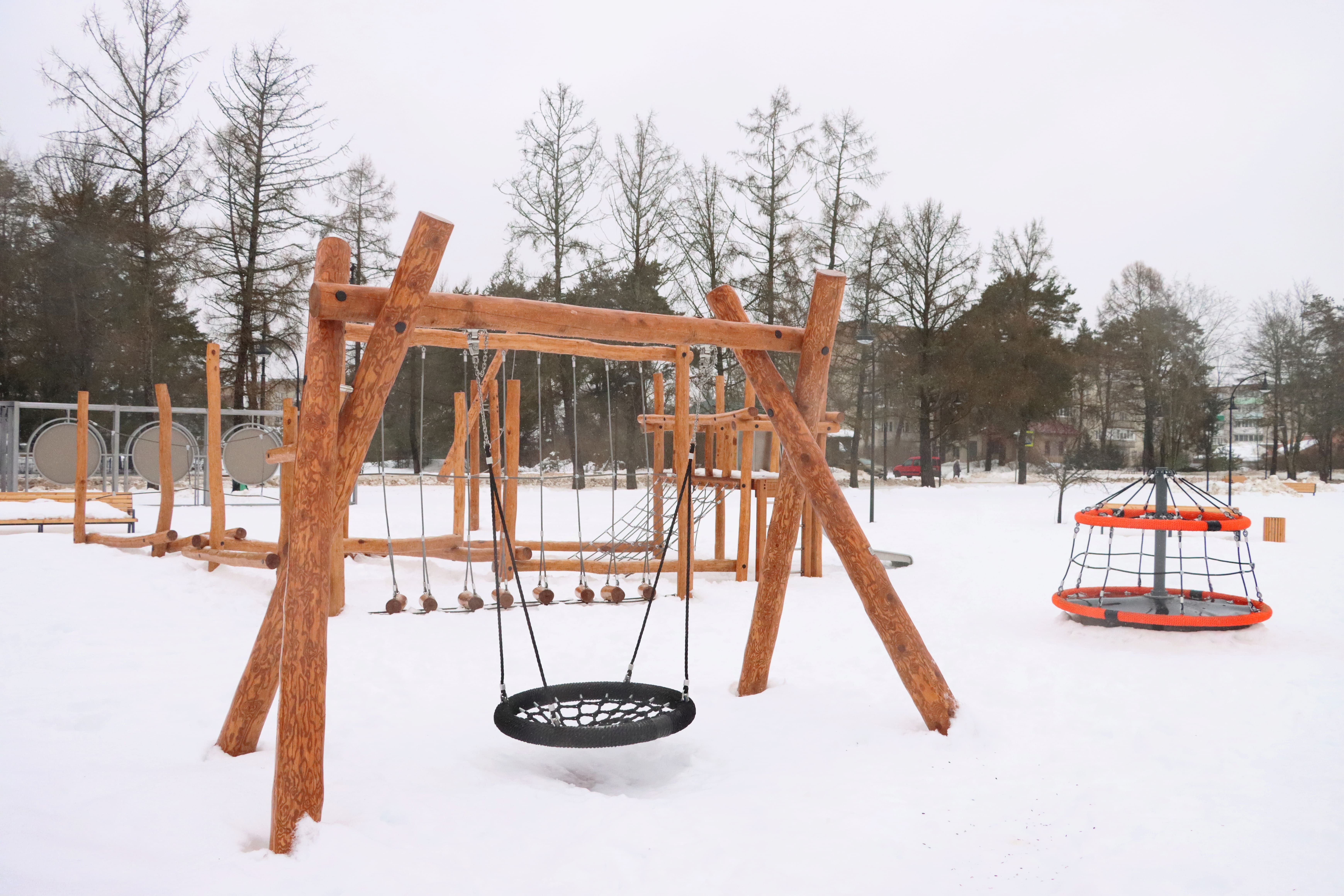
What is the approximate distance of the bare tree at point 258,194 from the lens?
17141mm

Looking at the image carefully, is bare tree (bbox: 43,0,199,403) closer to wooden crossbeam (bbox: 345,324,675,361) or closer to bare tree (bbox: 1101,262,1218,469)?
wooden crossbeam (bbox: 345,324,675,361)

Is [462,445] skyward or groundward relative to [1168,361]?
groundward

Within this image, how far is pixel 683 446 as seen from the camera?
6387 millimetres

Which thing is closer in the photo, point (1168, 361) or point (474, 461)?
point (474, 461)

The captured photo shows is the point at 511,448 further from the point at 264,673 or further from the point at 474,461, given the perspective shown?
the point at 264,673

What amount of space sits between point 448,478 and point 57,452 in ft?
A: 27.0

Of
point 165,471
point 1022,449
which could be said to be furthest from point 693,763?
point 1022,449

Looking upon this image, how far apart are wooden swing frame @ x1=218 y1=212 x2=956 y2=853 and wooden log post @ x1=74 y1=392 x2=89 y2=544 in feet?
18.0

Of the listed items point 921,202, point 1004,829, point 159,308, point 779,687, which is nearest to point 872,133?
point 921,202

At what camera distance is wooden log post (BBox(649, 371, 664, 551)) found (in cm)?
754

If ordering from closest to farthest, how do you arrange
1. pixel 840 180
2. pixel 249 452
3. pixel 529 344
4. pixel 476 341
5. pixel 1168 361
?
pixel 476 341, pixel 529 344, pixel 249 452, pixel 840 180, pixel 1168 361

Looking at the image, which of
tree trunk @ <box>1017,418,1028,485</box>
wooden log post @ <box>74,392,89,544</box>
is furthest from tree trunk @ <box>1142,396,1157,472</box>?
wooden log post @ <box>74,392,89,544</box>

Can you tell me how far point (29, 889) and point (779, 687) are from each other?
121 inches

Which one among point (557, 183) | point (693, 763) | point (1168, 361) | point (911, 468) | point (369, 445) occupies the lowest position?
point (693, 763)
